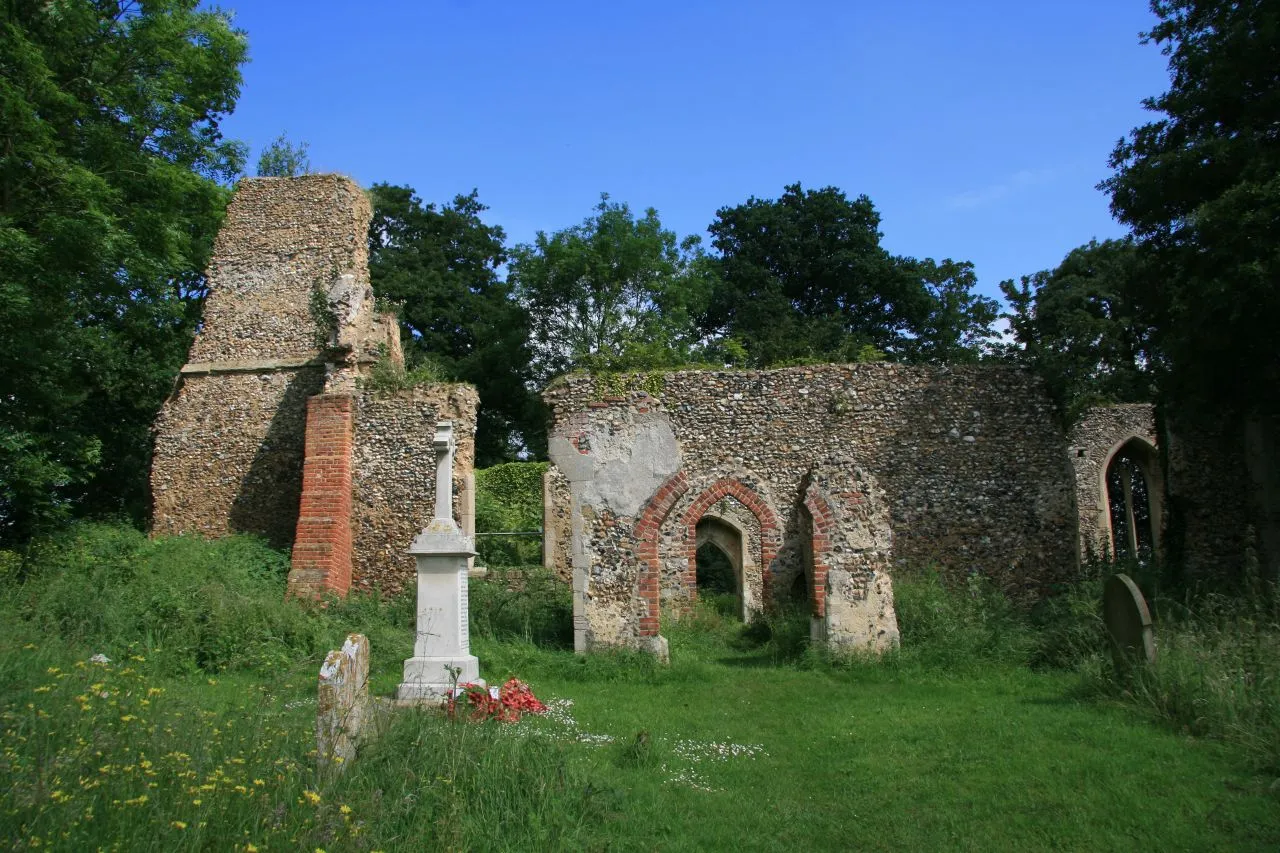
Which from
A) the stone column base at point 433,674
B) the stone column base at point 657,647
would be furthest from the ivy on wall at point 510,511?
the stone column base at point 433,674

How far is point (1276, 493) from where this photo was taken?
1376 cm

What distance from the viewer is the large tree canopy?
1373 inches

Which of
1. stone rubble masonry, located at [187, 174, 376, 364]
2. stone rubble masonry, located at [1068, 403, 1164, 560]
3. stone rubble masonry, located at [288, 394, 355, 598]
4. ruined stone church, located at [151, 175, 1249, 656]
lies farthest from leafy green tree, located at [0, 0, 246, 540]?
stone rubble masonry, located at [1068, 403, 1164, 560]

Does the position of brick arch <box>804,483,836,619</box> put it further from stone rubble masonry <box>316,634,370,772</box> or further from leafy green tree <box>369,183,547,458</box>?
leafy green tree <box>369,183,547,458</box>

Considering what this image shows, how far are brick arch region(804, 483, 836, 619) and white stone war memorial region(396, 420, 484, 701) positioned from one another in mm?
4280

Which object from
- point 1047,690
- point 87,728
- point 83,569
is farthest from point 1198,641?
point 83,569

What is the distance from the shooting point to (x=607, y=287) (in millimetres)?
34094

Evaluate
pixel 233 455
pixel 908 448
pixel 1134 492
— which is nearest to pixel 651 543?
pixel 908 448

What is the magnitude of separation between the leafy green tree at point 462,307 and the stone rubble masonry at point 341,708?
25230 millimetres

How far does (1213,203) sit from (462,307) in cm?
2822

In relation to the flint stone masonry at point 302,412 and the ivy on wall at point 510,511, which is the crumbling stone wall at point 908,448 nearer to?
the flint stone masonry at point 302,412

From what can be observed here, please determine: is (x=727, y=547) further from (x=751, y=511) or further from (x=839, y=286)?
(x=839, y=286)

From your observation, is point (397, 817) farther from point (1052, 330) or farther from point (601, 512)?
point (1052, 330)

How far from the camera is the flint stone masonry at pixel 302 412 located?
1620cm
